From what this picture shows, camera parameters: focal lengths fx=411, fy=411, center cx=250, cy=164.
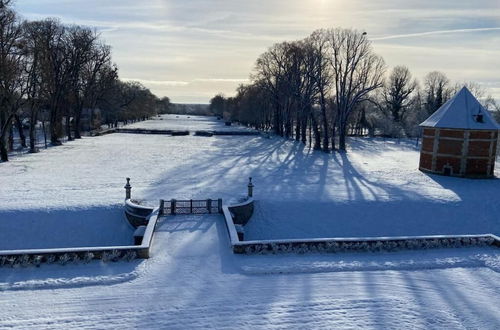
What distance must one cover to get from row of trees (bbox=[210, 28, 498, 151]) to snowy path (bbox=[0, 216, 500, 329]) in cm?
3230

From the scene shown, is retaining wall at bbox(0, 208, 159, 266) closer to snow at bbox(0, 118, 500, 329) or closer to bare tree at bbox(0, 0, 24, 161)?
snow at bbox(0, 118, 500, 329)

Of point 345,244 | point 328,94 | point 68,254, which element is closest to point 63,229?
point 68,254

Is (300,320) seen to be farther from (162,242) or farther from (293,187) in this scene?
(293,187)

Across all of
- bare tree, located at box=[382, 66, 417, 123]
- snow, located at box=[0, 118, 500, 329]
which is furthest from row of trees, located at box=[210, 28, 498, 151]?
snow, located at box=[0, 118, 500, 329]

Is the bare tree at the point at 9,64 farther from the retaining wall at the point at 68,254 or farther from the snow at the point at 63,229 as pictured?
the retaining wall at the point at 68,254

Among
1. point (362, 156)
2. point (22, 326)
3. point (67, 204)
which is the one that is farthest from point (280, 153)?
point (22, 326)

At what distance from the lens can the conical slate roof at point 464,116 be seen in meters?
30.8

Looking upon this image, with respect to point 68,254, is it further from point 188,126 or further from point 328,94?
point 188,126

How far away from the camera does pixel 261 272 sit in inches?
487

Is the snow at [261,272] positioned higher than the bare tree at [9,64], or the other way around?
the bare tree at [9,64]

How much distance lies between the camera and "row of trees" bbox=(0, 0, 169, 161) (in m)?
32.4

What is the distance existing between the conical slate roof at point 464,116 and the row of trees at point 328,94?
1280cm

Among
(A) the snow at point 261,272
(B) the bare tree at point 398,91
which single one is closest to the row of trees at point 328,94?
(B) the bare tree at point 398,91

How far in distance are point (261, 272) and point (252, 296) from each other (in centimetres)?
149
